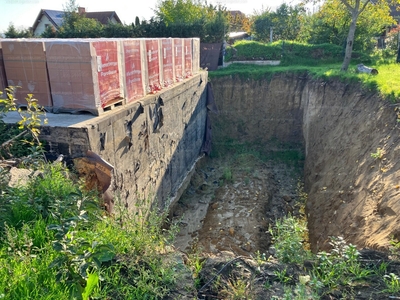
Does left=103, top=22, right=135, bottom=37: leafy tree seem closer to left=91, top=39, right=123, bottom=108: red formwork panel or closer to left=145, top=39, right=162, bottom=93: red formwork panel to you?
left=145, top=39, right=162, bottom=93: red formwork panel

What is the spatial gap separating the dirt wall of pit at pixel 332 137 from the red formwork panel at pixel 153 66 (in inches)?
196

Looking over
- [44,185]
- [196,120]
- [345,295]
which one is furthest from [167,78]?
[345,295]

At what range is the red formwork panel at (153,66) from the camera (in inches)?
330

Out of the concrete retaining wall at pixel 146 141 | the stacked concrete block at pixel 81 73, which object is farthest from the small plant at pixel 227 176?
the stacked concrete block at pixel 81 73

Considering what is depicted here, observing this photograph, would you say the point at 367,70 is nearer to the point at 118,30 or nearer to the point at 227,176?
the point at 227,176

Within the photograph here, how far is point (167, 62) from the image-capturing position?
981cm

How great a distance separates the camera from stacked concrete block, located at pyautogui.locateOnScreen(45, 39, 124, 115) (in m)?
5.83

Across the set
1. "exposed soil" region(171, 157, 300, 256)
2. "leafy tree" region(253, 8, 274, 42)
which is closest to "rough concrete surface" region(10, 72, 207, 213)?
"exposed soil" region(171, 157, 300, 256)

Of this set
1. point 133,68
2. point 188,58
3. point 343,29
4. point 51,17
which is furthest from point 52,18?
point 133,68

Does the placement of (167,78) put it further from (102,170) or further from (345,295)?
(345,295)

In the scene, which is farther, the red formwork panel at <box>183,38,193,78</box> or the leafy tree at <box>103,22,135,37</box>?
the leafy tree at <box>103,22,135,37</box>

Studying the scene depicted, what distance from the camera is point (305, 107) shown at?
45.1ft

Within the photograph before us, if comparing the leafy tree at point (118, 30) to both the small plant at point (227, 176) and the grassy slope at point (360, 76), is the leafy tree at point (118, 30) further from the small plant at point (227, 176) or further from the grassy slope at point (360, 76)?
the small plant at point (227, 176)

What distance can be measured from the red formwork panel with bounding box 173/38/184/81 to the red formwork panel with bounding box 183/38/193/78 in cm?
39
